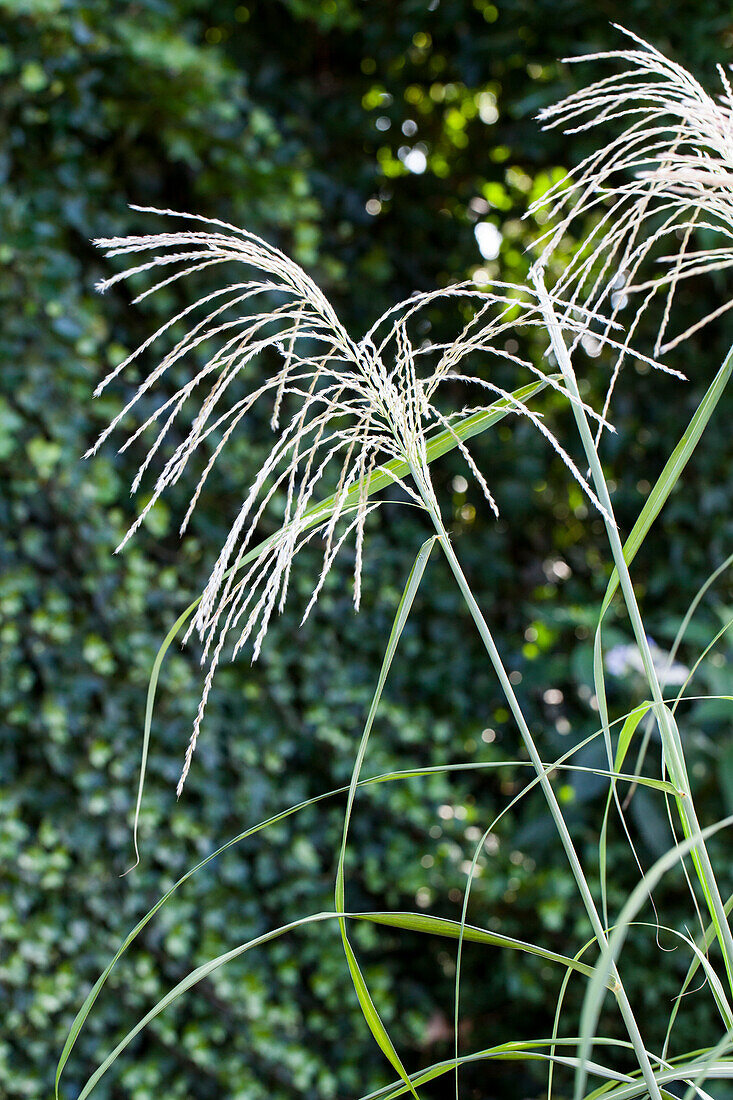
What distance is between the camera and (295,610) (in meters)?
1.63

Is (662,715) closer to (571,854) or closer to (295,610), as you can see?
(571,854)

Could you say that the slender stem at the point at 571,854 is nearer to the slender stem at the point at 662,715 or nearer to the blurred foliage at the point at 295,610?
the slender stem at the point at 662,715

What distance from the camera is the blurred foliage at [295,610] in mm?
1434

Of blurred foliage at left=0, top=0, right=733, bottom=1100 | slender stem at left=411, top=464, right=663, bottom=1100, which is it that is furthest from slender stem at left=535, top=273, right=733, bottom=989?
blurred foliage at left=0, top=0, right=733, bottom=1100

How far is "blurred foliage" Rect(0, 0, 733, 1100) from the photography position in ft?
4.70

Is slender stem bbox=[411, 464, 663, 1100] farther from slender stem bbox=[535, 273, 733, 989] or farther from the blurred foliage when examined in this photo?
the blurred foliage

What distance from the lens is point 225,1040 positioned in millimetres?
1546

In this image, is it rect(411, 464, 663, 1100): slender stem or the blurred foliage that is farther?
the blurred foliage

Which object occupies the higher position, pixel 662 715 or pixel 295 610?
pixel 662 715

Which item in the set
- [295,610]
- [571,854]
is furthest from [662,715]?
[295,610]

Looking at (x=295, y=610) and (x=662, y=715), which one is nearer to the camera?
(x=662, y=715)

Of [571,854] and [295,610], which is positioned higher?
[571,854]

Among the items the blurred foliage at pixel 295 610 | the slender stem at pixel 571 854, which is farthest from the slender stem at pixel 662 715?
the blurred foliage at pixel 295 610

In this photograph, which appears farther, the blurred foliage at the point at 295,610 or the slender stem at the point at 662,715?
the blurred foliage at the point at 295,610
